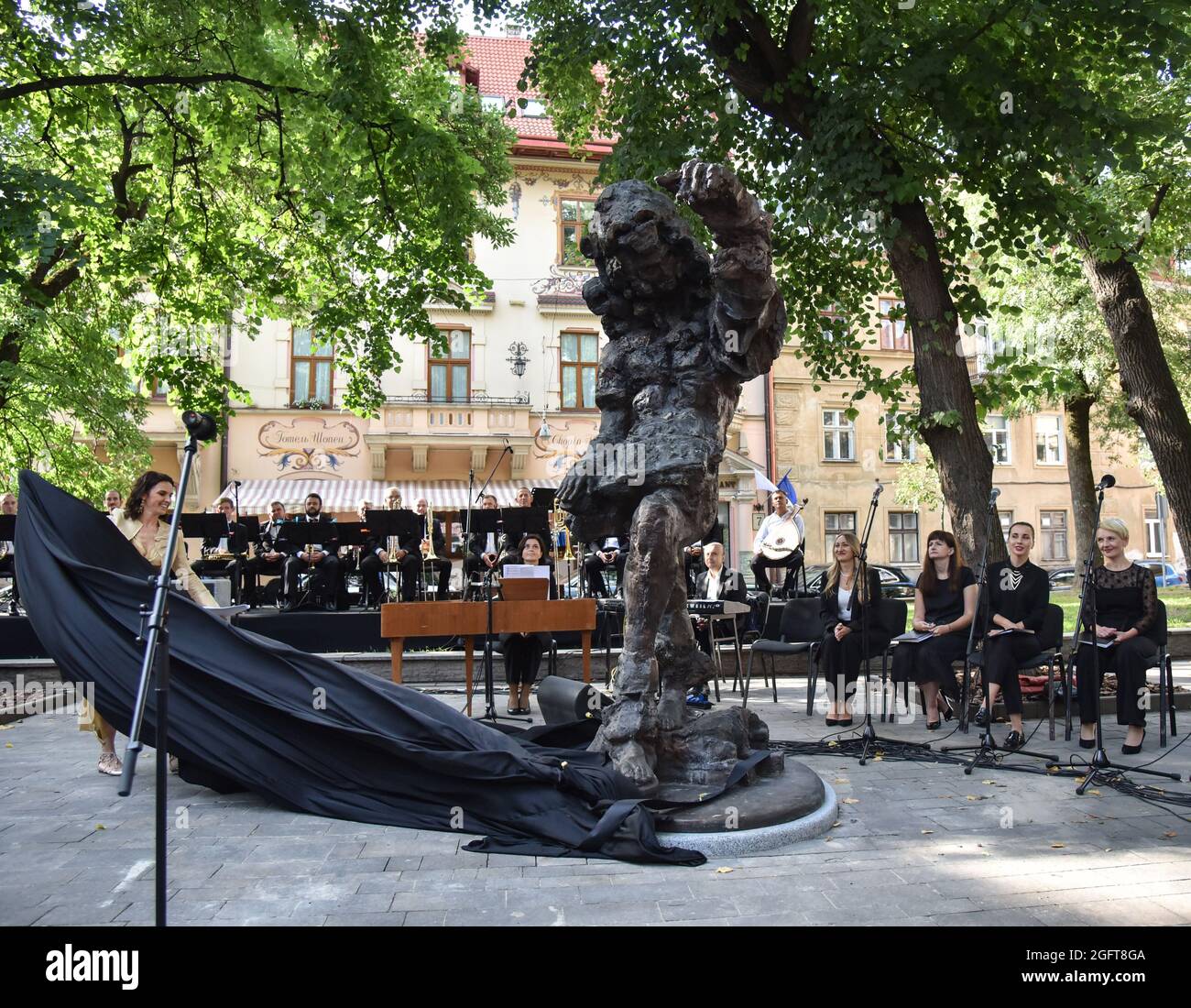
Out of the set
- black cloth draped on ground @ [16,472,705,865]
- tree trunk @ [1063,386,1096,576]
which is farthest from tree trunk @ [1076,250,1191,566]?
tree trunk @ [1063,386,1096,576]

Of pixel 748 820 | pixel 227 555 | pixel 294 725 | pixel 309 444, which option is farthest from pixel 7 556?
pixel 309 444

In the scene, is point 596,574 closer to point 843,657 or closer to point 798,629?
point 798,629

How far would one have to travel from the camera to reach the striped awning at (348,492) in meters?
24.1

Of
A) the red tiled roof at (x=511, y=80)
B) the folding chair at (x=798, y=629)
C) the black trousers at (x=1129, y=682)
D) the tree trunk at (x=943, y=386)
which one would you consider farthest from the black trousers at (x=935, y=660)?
the red tiled roof at (x=511, y=80)

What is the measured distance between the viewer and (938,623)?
312 inches

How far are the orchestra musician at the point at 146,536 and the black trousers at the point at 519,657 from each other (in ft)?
9.57

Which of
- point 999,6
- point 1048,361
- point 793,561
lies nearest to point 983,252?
point 999,6

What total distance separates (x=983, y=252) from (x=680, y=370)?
567cm

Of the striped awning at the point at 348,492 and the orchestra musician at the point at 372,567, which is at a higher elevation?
the striped awning at the point at 348,492

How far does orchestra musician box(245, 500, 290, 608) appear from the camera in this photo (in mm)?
13398

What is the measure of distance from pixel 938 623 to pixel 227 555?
1000cm

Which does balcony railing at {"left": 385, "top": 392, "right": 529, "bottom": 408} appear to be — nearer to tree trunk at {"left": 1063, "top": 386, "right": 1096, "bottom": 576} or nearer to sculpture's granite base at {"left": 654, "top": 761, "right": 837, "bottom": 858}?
tree trunk at {"left": 1063, "top": 386, "right": 1096, "bottom": 576}

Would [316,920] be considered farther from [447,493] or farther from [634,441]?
[447,493]

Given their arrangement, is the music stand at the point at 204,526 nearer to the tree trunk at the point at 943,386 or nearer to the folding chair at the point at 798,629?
the folding chair at the point at 798,629
